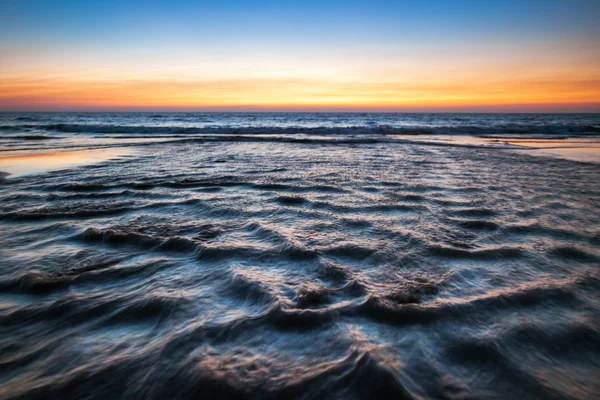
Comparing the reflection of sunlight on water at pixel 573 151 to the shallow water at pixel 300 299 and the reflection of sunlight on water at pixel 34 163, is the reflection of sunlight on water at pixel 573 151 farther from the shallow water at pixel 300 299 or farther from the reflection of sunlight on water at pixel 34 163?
the reflection of sunlight on water at pixel 34 163

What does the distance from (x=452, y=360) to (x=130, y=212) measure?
449cm

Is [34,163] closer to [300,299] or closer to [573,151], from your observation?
[300,299]

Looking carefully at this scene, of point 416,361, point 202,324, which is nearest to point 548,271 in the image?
point 416,361

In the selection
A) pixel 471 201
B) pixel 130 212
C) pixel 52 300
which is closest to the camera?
pixel 52 300

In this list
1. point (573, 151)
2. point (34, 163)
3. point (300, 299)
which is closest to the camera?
point (300, 299)

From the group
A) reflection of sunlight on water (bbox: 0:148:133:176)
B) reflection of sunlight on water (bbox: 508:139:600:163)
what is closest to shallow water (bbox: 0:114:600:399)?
reflection of sunlight on water (bbox: 0:148:133:176)

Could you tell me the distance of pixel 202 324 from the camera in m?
2.08

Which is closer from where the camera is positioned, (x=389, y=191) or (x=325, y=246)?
(x=325, y=246)

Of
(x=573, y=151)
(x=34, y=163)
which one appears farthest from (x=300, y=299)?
(x=573, y=151)

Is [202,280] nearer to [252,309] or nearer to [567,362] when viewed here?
[252,309]

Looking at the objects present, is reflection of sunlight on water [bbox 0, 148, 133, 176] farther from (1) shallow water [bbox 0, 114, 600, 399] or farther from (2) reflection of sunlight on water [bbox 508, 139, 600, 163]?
(2) reflection of sunlight on water [bbox 508, 139, 600, 163]

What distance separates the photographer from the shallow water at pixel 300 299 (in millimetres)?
1666

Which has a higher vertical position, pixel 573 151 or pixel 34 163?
pixel 573 151

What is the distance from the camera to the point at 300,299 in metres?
2.34
